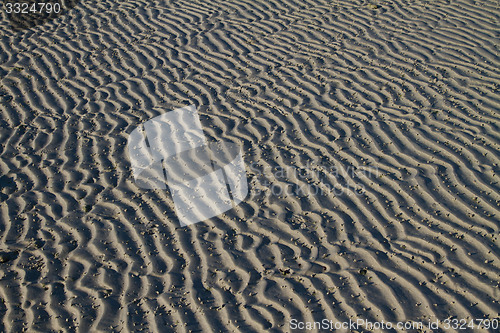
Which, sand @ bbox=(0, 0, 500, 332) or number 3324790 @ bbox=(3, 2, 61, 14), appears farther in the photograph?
number 3324790 @ bbox=(3, 2, 61, 14)

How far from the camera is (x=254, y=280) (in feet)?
12.7

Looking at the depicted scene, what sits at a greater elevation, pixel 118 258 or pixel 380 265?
pixel 380 265

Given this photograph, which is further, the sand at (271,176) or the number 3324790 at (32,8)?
the number 3324790 at (32,8)

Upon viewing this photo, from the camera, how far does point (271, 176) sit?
16.0ft

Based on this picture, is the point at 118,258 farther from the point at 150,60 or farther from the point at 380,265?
the point at 150,60

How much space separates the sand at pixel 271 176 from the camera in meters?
3.70

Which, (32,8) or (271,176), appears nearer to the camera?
(271,176)

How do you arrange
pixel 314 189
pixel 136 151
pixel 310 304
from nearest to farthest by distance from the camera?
pixel 310 304 < pixel 314 189 < pixel 136 151

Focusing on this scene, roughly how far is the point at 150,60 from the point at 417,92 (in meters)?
4.14

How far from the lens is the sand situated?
3.70m

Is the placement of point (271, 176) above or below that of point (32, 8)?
above

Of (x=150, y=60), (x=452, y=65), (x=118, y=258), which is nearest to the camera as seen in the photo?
(x=118, y=258)

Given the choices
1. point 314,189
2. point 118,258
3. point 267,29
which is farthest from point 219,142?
point 267,29

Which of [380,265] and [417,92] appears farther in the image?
[417,92]
